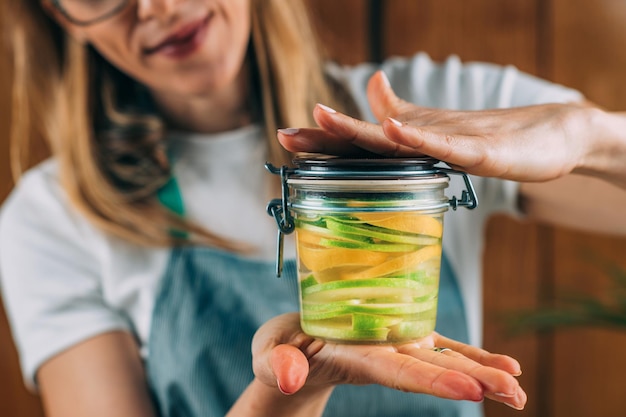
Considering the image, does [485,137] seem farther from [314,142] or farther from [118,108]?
[118,108]

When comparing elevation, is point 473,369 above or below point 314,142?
below

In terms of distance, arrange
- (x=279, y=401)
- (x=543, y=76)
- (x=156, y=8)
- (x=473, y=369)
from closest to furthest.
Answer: (x=473, y=369)
(x=279, y=401)
(x=156, y=8)
(x=543, y=76)

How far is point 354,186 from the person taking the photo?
1.39ft

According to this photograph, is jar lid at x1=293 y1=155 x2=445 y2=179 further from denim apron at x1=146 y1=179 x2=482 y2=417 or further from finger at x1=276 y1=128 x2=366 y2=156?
denim apron at x1=146 y1=179 x2=482 y2=417

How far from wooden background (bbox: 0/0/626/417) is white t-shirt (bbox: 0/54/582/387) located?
1.17 ft

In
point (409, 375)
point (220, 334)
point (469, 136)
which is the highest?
point (469, 136)

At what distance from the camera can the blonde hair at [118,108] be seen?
0.92 meters

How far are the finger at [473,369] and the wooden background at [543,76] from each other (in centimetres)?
95

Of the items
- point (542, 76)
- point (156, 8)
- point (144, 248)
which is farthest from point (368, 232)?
point (542, 76)

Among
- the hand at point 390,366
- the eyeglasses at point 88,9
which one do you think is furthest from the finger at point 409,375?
the eyeglasses at point 88,9

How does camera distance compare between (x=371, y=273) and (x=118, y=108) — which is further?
(x=118, y=108)

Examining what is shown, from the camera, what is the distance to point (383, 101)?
55cm

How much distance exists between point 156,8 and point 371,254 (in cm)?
47

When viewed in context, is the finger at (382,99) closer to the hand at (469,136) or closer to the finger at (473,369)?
the hand at (469,136)
